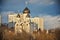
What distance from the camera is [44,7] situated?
3.38 m

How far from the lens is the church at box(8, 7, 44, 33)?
3.34m

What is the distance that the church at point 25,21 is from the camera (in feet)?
11.0

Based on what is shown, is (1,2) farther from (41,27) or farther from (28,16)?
(41,27)

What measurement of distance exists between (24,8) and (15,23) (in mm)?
308

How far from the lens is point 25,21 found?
3.37 meters

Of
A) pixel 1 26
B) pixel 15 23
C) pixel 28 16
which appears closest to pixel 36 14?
pixel 28 16

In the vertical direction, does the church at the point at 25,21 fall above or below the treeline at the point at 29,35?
above

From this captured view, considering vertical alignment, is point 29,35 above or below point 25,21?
below

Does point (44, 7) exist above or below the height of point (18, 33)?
above

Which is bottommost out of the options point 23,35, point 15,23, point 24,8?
point 23,35

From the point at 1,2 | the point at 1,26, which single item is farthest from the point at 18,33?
the point at 1,2

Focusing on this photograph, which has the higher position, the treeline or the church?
the church

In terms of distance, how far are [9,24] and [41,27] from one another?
56 centimetres

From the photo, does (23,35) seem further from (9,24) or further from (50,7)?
(50,7)
